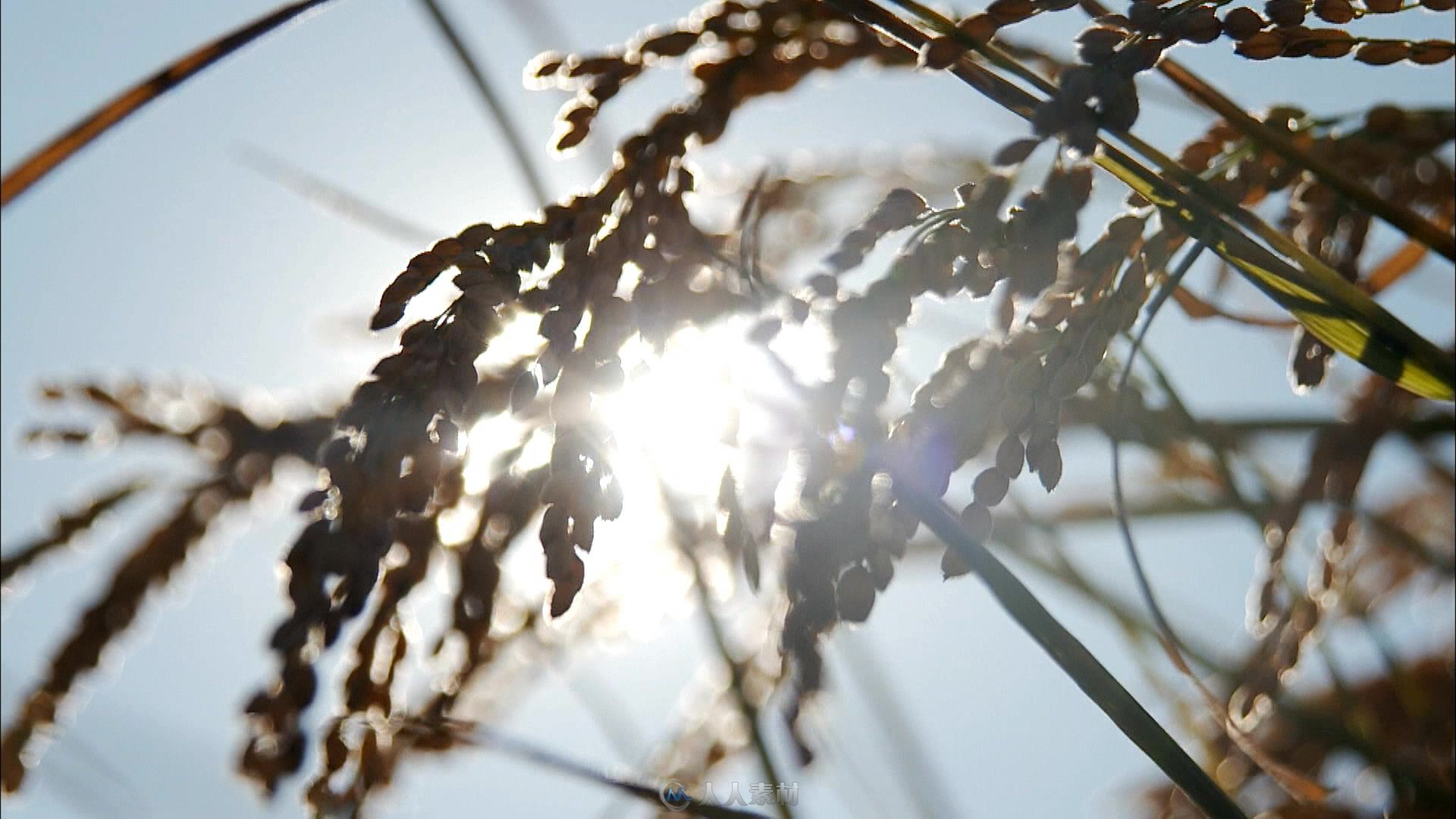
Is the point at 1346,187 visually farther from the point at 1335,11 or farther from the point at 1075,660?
the point at 1075,660

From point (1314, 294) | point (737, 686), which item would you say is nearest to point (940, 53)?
point (1314, 294)

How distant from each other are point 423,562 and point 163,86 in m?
0.46

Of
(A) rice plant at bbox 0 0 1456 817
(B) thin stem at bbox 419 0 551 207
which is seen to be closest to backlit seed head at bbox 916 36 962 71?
(A) rice plant at bbox 0 0 1456 817

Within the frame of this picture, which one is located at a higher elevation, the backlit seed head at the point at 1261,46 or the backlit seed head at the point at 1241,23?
the backlit seed head at the point at 1241,23

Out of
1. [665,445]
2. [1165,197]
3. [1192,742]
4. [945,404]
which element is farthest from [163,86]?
[1192,742]

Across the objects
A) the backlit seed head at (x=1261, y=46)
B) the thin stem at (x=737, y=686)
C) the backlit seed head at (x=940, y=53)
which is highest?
the backlit seed head at (x=940, y=53)

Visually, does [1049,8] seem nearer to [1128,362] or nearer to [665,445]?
[1128,362]

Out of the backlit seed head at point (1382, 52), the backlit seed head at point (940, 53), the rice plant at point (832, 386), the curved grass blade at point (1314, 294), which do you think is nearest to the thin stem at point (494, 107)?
the rice plant at point (832, 386)

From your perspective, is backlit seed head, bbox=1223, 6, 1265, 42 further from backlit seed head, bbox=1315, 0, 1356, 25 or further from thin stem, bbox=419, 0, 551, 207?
thin stem, bbox=419, 0, 551, 207

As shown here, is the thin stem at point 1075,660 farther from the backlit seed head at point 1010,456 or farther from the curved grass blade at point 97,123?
the curved grass blade at point 97,123

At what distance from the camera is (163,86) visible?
95cm

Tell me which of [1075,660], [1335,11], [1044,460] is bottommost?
[1075,660]

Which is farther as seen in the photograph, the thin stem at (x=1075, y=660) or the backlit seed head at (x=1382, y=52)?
the backlit seed head at (x=1382, y=52)

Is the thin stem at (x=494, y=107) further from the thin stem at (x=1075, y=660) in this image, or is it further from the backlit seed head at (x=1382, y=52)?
the backlit seed head at (x=1382, y=52)
